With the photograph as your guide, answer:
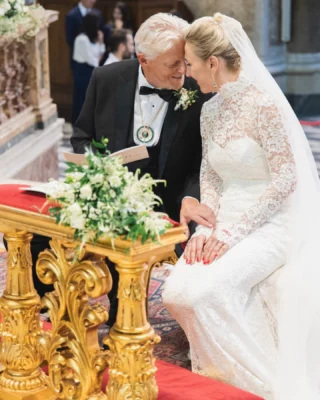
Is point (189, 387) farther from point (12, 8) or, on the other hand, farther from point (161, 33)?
point (12, 8)

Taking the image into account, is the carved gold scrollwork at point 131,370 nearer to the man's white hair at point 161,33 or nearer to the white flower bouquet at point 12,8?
the man's white hair at point 161,33

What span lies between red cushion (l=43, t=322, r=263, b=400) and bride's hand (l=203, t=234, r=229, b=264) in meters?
0.56

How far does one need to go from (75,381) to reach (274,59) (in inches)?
427

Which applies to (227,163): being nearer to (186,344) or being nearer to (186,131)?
(186,131)

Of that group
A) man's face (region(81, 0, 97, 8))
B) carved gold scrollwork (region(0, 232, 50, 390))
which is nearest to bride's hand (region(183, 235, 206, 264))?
carved gold scrollwork (region(0, 232, 50, 390))

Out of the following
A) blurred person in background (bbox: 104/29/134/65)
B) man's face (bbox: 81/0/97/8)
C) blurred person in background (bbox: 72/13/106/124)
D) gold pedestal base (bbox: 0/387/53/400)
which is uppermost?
gold pedestal base (bbox: 0/387/53/400)

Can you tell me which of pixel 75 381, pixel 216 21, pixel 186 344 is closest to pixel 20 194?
pixel 75 381

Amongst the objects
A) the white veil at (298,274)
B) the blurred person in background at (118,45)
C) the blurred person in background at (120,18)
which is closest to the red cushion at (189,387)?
the white veil at (298,274)

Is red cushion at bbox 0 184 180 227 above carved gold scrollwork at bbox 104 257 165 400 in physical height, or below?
above

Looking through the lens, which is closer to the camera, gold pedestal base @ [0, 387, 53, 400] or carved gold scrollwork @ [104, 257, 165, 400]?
carved gold scrollwork @ [104, 257, 165, 400]

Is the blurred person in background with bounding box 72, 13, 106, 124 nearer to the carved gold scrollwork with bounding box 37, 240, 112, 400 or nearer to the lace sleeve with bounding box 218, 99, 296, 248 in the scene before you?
the lace sleeve with bounding box 218, 99, 296, 248

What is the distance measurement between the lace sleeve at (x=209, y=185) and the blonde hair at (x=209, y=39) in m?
0.50

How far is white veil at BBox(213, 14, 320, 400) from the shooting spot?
386 cm

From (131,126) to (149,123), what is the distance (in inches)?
4.0
